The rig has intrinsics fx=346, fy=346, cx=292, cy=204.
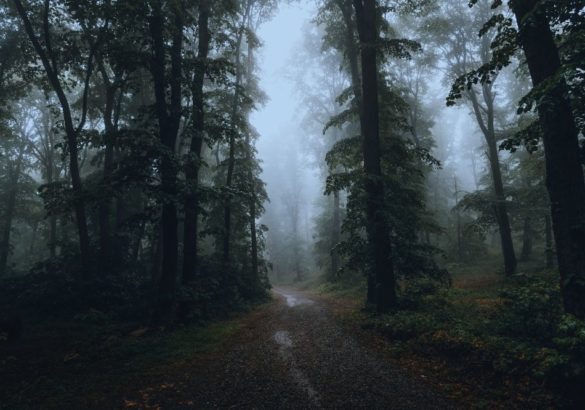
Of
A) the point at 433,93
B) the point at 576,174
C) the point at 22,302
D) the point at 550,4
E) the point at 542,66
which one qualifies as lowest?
the point at 22,302

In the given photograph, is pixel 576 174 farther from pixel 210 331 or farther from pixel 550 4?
pixel 210 331

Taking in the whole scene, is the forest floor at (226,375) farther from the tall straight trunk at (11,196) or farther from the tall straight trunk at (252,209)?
the tall straight trunk at (11,196)

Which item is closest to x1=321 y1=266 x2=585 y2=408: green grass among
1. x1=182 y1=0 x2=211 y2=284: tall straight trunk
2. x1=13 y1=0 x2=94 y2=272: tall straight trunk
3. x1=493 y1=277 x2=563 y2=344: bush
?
x1=493 y1=277 x2=563 y2=344: bush

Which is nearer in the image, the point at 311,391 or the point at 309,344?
the point at 311,391

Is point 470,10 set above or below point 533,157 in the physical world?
above

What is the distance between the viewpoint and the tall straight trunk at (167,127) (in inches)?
444

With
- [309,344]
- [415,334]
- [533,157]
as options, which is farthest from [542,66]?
[533,157]

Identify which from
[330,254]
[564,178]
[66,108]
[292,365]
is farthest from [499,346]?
[66,108]

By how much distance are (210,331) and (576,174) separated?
10.4 metres

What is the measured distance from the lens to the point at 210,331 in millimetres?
11336

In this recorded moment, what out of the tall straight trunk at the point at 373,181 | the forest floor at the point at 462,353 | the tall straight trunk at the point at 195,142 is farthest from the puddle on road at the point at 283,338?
the tall straight trunk at the point at 195,142

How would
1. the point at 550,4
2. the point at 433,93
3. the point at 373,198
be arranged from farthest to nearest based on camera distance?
the point at 433,93 → the point at 373,198 → the point at 550,4

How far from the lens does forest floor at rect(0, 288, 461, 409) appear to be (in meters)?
5.94

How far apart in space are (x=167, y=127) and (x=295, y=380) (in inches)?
358
